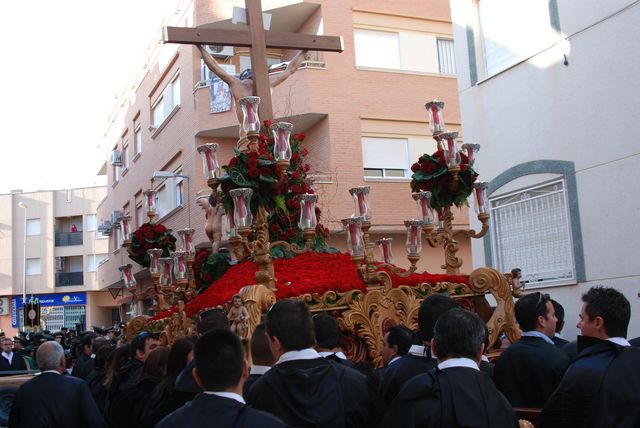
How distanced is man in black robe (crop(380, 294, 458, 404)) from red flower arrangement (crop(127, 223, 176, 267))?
601 cm

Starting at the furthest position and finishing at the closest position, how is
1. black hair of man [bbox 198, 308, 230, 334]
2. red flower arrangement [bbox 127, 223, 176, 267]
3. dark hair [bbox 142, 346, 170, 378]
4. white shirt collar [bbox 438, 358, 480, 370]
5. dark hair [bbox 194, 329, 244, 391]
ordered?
red flower arrangement [bbox 127, 223, 176, 267], dark hair [bbox 142, 346, 170, 378], black hair of man [bbox 198, 308, 230, 334], white shirt collar [bbox 438, 358, 480, 370], dark hair [bbox 194, 329, 244, 391]

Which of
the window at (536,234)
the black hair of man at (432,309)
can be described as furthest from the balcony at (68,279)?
the black hair of man at (432,309)

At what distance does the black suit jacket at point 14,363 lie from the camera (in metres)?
12.2

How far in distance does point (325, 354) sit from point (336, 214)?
44.3 feet

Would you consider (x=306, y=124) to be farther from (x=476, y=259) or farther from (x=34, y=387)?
(x=34, y=387)

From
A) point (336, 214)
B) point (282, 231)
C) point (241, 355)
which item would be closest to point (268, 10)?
point (336, 214)

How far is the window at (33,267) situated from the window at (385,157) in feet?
105

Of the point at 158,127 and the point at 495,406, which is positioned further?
the point at 158,127

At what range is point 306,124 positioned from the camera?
19.0 m

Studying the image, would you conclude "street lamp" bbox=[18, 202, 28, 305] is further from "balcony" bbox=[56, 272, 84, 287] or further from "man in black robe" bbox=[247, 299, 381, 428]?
"man in black robe" bbox=[247, 299, 381, 428]

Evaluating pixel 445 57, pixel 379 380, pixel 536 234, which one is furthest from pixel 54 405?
pixel 445 57

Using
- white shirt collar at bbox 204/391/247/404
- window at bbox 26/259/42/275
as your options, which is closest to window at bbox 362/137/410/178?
white shirt collar at bbox 204/391/247/404

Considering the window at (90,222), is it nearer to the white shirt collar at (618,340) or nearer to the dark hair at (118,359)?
the dark hair at (118,359)

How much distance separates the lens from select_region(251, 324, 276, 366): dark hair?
163 inches
